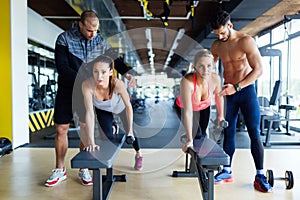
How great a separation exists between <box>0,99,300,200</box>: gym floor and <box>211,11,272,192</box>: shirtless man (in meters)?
0.17

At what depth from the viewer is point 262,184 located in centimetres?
212

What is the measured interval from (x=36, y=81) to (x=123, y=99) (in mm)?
4103

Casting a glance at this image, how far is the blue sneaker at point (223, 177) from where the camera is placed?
7.49 ft

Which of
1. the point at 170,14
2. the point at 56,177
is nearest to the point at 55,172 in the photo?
the point at 56,177

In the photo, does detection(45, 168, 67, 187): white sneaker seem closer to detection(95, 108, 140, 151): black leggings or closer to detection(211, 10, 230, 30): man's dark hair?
detection(95, 108, 140, 151): black leggings

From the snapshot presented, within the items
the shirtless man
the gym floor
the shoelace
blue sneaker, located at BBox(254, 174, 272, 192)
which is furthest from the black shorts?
blue sneaker, located at BBox(254, 174, 272, 192)

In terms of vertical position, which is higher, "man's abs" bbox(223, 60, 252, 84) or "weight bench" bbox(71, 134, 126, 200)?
"man's abs" bbox(223, 60, 252, 84)

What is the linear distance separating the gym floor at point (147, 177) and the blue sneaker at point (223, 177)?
0.16 feet

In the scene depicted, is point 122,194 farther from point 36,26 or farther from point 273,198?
point 36,26

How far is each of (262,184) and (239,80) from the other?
759 millimetres

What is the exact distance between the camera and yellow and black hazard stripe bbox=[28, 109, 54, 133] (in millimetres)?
5167

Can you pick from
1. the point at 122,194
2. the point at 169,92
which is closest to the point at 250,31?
the point at 122,194

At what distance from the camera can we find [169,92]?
15.2 m

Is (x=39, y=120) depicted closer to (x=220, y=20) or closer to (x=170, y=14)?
(x=170, y=14)
